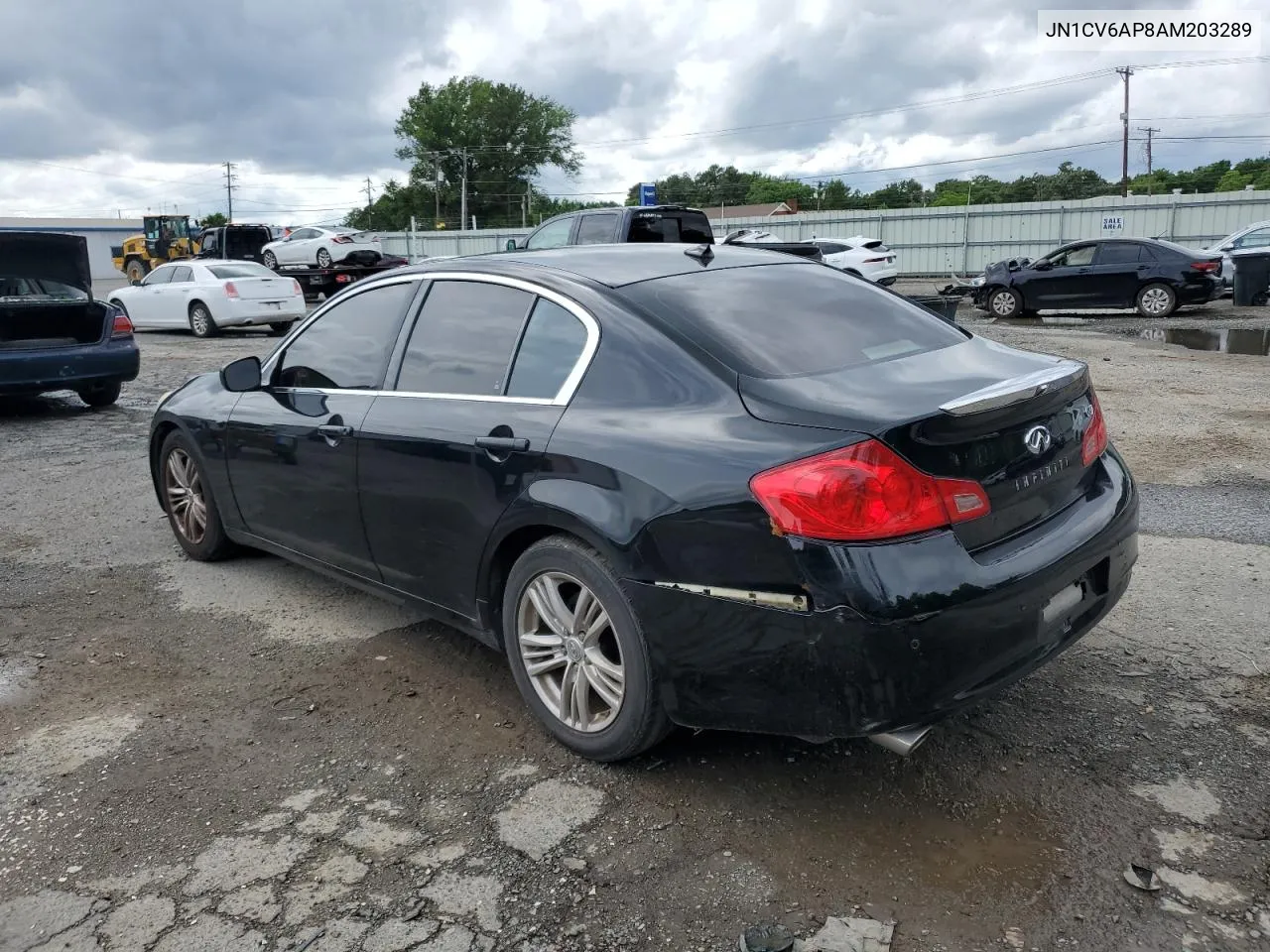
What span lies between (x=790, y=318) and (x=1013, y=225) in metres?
30.3

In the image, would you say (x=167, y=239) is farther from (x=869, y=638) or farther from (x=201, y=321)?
(x=869, y=638)

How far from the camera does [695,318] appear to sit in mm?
3219

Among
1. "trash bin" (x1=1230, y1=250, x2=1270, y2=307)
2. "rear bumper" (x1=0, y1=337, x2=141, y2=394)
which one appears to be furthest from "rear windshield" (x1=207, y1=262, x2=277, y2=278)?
"trash bin" (x1=1230, y1=250, x2=1270, y2=307)

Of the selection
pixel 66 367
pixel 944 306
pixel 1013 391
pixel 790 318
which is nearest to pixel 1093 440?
pixel 1013 391

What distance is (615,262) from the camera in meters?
3.69

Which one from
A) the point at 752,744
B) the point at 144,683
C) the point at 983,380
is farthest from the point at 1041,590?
the point at 144,683

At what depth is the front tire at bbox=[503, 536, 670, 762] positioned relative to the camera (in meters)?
2.96

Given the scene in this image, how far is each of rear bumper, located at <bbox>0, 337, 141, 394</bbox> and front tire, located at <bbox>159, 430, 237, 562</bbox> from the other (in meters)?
5.16

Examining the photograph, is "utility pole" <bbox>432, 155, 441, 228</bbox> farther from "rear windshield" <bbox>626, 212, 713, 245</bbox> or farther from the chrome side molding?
the chrome side molding

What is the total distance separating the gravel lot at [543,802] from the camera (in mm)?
2506

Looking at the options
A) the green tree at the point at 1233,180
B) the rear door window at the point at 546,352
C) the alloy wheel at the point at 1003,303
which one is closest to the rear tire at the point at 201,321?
the alloy wheel at the point at 1003,303

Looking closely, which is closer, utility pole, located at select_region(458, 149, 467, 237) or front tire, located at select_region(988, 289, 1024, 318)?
front tire, located at select_region(988, 289, 1024, 318)

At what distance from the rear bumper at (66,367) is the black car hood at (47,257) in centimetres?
70

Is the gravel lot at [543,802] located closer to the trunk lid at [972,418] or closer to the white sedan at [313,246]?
the trunk lid at [972,418]
